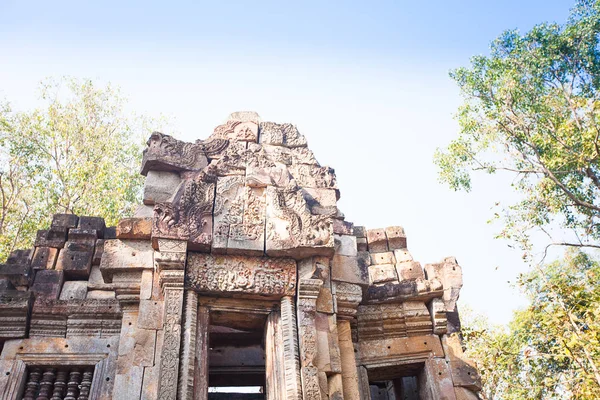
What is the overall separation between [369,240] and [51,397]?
4.41 m

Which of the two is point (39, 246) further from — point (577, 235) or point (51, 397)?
point (577, 235)

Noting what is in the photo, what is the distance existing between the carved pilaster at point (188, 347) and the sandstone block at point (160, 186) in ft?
4.69

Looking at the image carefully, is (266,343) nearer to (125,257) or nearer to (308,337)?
(308,337)

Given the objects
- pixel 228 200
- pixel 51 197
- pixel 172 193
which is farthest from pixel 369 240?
pixel 51 197

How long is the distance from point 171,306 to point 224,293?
2.03ft

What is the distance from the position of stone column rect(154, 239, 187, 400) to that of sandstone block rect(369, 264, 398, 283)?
273 centimetres

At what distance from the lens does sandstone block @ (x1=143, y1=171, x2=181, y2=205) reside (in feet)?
21.1

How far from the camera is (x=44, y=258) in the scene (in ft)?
21.2

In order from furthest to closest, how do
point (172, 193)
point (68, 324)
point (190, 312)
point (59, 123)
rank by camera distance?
point (59, 123), point (172, 193), point (68, 324), point (190, 312)

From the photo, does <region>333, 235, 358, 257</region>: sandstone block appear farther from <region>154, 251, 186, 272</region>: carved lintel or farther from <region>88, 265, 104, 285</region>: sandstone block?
<region>88, 265, 104, 285</region>: sandstone block

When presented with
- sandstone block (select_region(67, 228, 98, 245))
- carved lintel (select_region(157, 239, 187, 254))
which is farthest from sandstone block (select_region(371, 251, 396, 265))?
sandstone block (select_region(67, 228, 98, 245))

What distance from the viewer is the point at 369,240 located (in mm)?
7352

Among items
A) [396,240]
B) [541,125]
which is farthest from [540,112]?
[396,240]

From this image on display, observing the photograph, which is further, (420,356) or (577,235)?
(577,235)
